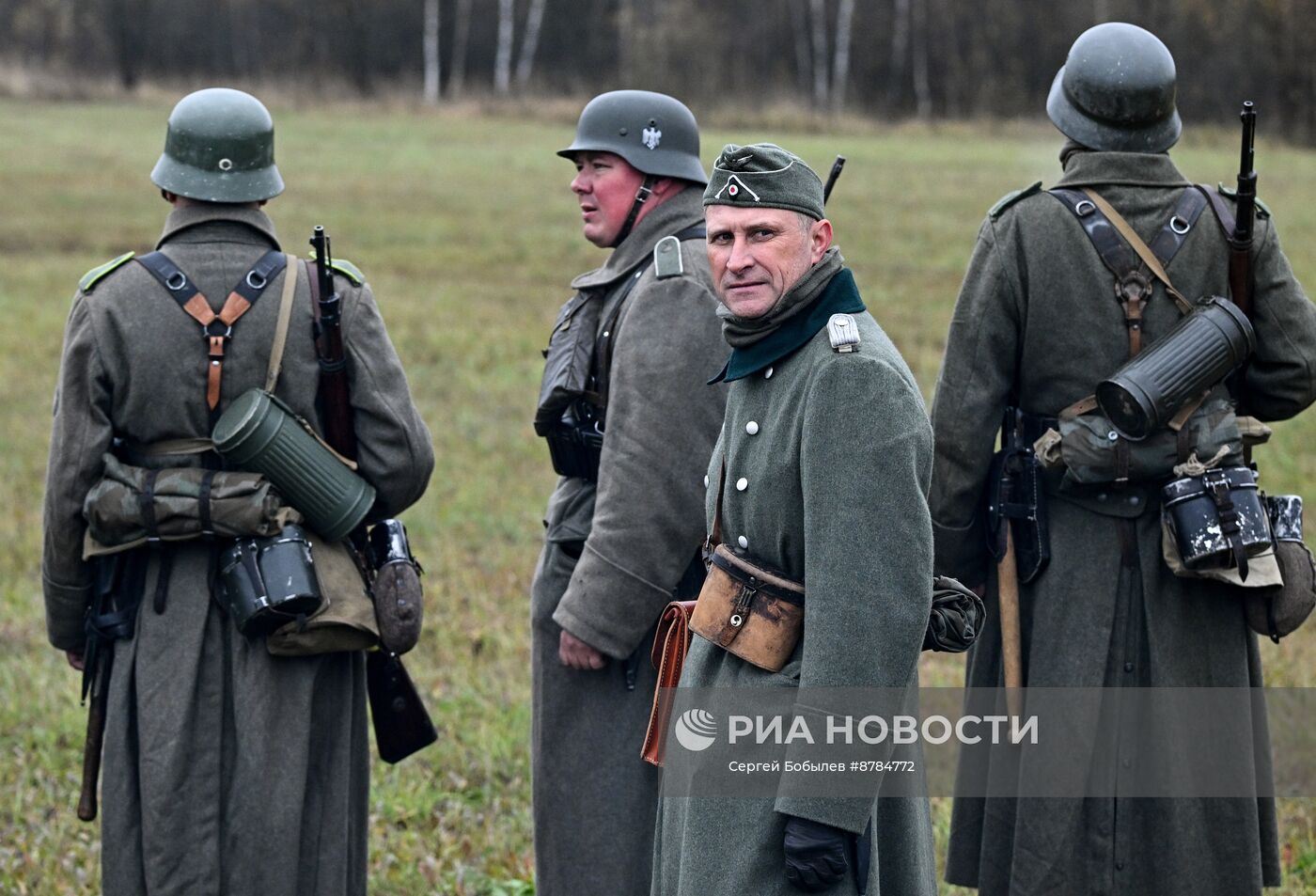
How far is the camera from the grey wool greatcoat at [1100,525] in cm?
450

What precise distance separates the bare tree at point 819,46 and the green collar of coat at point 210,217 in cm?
3488

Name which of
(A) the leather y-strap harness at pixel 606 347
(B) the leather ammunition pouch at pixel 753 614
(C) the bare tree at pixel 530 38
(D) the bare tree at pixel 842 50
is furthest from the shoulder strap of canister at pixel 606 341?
(C) the bare tree at pixel 530 38

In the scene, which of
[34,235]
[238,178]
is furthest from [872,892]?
[34,235]

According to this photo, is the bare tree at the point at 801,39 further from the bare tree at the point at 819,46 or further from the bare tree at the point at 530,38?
the bare tree at the point at 530,38

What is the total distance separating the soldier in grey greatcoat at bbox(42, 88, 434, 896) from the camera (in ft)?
14.2

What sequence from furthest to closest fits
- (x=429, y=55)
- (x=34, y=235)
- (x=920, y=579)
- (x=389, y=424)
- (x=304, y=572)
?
(x=429, y=55)
(x=34, y=235)
(x=389, y=424)
(x=304, y=572)
(x=920, y=579)

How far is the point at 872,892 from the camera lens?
3258 mm

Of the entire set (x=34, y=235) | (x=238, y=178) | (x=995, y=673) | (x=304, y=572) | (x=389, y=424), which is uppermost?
(x=238, y=178)

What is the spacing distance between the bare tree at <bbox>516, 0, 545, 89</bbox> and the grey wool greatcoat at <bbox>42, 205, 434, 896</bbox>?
125ft

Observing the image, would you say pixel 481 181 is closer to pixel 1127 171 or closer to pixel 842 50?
pixel 842 50

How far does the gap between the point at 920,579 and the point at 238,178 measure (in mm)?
2227

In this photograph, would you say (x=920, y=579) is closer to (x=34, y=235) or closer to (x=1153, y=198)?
(x=1153, y=198)

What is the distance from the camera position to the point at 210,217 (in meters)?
4.44

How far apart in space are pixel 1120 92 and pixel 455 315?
37.8 ft
